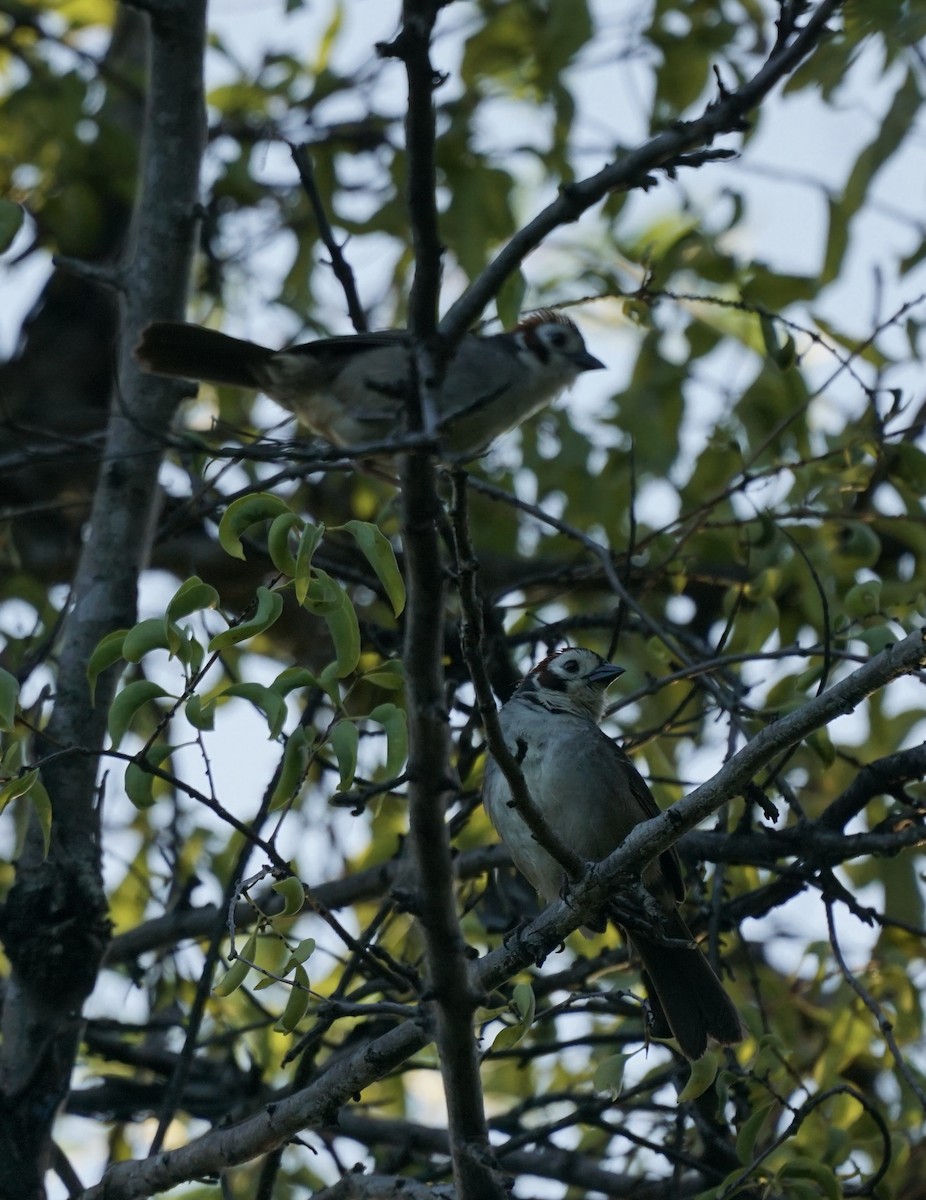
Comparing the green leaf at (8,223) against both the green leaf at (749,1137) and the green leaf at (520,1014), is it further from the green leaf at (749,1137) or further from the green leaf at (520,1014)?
the green leaf at (749,1137)

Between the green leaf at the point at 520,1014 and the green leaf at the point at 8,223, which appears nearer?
the green leaf at the point at 520,1014

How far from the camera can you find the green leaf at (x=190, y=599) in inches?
107

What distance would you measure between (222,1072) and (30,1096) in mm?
1413

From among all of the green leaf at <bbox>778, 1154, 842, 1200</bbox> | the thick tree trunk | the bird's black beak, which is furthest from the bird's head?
the green leaf at <bbox>778, 1154, 842, 1200</bbox>

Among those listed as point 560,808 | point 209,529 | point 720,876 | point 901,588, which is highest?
point 209,529

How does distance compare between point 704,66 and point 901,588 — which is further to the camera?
point 704,66

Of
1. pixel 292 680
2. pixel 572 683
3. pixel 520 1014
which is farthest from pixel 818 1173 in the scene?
pixel 572 683

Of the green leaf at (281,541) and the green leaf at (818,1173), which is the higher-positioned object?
the green leaf at (281,541)

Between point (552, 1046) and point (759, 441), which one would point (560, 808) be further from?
point (759, 441)

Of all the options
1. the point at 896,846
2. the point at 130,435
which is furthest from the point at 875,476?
the point at 130,435

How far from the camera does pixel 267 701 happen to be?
2.73 m

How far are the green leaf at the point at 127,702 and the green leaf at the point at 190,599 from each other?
150 millimetres

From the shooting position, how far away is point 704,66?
18.9ft

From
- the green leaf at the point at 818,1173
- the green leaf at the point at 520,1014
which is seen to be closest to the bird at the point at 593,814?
the green leaf at the point at 818,1173
